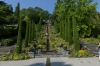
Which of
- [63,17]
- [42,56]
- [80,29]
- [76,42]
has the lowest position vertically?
[42,56]

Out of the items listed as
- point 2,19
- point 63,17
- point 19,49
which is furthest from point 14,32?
point 19,49

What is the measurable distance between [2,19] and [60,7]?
10.6 metres

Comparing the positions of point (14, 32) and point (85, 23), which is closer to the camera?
point (85, 23)

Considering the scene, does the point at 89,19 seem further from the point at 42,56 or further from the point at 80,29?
the point at 42,56

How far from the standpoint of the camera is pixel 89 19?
34.7 m

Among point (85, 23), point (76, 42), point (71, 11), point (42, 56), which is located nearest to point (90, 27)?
point (85, 23)

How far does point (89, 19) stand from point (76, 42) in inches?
666

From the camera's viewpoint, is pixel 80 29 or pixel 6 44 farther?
pixel 80 29

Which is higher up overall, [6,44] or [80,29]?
[80,29]

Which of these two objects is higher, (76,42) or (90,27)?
(90,27)

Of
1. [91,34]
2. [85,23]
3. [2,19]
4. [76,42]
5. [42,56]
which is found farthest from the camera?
[91,34]

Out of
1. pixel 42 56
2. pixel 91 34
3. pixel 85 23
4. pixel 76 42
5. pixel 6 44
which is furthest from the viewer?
pixel 91 34

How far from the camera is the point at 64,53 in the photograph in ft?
58.2

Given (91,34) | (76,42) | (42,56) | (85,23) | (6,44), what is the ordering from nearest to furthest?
(42,56)
(76,42)
(6,44)
(85,23)
(91,34)
